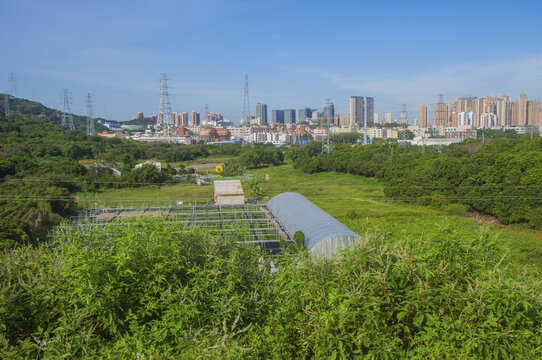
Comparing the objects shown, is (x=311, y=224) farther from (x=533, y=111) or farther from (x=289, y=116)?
(x=289, y=116)

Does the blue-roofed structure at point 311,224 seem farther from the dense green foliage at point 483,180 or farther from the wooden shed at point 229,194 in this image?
the dense green foliage at point 483,180

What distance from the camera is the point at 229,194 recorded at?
57.0ft

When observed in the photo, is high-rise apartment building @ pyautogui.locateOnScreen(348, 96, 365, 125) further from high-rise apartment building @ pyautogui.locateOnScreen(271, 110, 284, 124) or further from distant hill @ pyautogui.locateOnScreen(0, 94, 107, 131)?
distant hill @ pyautogui.locateOnScreen(0, 94, 107, 131)

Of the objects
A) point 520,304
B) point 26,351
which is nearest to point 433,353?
point 520,304

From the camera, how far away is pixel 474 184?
752 inches

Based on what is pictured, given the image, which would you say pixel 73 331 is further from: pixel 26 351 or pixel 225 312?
pixel 225 312

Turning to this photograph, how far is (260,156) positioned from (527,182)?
21926 mm

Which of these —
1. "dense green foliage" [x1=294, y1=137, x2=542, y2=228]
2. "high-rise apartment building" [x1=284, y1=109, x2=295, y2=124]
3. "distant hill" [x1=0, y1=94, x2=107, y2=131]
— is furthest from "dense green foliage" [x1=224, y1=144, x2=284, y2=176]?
"high-rise apartment building" [x1=284, y1=109, x2=295, y2=124]

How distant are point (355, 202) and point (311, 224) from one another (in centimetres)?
1111

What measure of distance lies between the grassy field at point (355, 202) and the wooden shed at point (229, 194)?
230 cm

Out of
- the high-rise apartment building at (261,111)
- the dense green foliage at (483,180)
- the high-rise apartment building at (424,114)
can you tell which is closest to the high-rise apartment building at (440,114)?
the high-rise apartment building at (424,114)

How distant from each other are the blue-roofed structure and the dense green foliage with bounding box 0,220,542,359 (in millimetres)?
3581

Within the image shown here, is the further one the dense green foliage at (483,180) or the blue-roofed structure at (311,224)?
the dense green foliage at (483,180)

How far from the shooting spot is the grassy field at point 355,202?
13438mm
